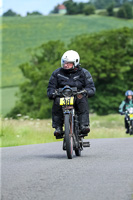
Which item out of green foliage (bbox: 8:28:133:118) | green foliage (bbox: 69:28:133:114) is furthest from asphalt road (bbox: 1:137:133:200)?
green foliage (bbox: 69:28:133:114)

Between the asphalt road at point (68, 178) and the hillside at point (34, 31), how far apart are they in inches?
3125

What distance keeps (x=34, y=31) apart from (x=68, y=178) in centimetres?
10434

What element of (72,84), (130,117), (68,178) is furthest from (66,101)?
(130,117)

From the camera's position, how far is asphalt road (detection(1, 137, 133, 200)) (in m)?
5.46

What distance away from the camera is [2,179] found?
258 inches

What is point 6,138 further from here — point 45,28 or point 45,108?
point 45,28

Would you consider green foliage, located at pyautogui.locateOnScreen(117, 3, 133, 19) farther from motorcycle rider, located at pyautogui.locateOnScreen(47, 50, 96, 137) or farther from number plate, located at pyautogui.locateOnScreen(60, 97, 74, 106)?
number plate, located at pyautogui.locateOnScreen(60, 97, 74, 106)

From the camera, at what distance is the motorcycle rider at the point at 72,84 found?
30.6 ft

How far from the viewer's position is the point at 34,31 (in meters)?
110

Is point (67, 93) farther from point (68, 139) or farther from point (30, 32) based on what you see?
point (30, 32)

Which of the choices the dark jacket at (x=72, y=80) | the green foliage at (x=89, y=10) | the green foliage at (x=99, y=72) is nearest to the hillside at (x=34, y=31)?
the green foliage at (x=99, y=72)

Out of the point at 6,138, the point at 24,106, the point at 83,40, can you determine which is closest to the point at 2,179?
the point at 6,138

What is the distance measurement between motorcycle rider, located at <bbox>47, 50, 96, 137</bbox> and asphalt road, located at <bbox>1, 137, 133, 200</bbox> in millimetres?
750

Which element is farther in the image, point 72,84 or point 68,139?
point 72,84
